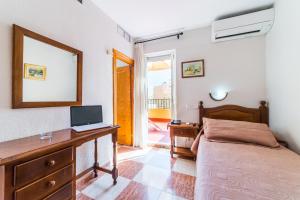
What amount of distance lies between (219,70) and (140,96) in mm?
1699

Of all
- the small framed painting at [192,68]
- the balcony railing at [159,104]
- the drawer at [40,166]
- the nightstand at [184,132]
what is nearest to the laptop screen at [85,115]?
the drawer at [40,166]

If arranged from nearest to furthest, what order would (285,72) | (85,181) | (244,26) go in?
(285,72), (85,181), (244,26)

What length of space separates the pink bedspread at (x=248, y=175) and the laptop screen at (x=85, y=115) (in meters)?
1.44

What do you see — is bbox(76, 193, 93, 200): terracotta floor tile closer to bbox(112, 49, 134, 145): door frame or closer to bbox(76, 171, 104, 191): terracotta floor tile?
bbox(76, 171, 104, 191): terracotta floor tile

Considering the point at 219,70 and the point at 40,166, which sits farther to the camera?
the point at 219,70

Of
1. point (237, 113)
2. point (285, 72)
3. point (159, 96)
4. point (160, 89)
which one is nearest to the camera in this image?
point (285, 72)

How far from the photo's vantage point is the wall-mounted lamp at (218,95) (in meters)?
→ 2.53

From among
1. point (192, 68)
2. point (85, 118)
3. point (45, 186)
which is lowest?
point (45, 186)

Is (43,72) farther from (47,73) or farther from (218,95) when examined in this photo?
(218,95)

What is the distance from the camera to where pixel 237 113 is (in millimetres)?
2408

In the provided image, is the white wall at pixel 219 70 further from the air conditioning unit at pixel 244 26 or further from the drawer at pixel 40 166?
the drawer at pixel 40 166

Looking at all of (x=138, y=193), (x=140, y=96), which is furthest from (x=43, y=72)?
(x=140, y=96)

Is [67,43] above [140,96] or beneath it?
above

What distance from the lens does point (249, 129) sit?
185cm
